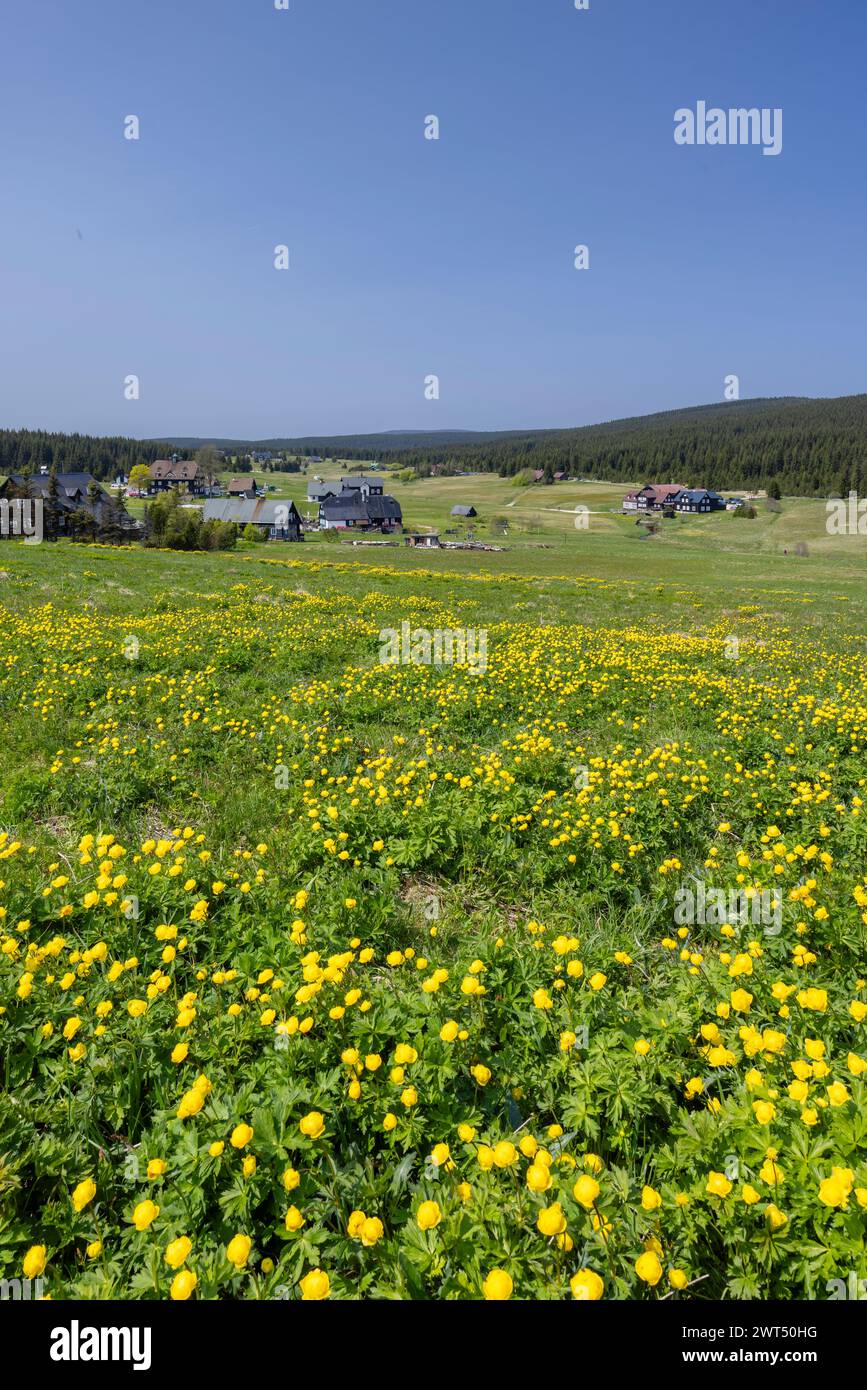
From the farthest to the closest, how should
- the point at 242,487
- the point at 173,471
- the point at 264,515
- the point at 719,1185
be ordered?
the point at 173,471 < the point at 242,487 < the point at 264,515 < the point at 719,1185

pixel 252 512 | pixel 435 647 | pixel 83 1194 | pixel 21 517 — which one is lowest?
pixel 83 1194

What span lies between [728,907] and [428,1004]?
2869 mm

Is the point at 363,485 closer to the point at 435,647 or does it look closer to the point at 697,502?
the point at 697,502

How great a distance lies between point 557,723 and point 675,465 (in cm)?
21821

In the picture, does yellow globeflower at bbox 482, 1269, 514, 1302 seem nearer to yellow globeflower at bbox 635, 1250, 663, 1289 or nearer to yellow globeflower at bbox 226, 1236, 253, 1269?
yellow globeflower at bbox 635, 1250, 663, 1289

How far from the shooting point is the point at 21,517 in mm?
72938

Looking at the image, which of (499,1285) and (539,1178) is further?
(539,1178)

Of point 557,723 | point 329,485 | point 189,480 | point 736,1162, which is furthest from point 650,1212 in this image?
point 189,480

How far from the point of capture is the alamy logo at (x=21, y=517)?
2831 inches

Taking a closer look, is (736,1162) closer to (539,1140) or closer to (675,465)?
(539,1140)

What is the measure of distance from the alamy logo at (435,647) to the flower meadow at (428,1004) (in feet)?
10.2

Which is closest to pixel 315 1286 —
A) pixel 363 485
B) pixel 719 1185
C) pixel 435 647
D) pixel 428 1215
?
pixel 428 1215

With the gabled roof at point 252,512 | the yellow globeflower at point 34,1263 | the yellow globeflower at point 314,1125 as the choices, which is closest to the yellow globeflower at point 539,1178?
→ the yellow globeflower at point 314,1125

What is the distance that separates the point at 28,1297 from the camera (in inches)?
100
